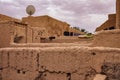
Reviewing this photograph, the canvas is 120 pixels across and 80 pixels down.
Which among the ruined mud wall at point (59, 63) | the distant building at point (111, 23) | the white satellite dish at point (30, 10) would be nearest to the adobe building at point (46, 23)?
the white satellite dish at point (30, 10)

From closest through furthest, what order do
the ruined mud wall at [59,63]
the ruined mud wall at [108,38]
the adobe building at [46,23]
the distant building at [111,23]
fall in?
the ruined mud wall at [59,63] → the ruined mud wall at [108,38] → the distant building at [111,23] → the adobe building at [46,23]

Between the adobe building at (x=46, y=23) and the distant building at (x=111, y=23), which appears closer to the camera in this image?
the distant building at (x=111, y=23)

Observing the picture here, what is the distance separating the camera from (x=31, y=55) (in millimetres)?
5496

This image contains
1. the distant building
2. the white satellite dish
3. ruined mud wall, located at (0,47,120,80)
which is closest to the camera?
ruined mud wall, located at (0,47,120,80)

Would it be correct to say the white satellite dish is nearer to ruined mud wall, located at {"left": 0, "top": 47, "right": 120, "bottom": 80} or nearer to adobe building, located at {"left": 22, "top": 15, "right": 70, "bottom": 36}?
adobe building, located at {"left": 22, "top": 15, "right": 70, "bottom": 36}

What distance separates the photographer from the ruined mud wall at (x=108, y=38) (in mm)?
5770

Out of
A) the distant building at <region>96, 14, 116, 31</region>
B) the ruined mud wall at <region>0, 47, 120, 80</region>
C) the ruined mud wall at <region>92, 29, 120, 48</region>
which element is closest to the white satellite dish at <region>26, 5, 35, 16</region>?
the distant building at <region>96, 14, 116, 31</region>

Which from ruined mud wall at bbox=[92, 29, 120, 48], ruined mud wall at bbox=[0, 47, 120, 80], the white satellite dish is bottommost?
ruined mud wall at bbox=[0, 47, 120, 80]

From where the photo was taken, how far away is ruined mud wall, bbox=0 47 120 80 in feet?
13.6

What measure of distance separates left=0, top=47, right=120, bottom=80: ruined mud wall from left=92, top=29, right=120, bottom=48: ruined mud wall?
1470 mm

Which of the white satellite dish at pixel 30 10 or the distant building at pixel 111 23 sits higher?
the white satellite dish at pixel 30 10

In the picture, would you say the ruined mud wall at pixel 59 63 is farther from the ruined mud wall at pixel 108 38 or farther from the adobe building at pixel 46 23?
the adobe building at pixel 46 23

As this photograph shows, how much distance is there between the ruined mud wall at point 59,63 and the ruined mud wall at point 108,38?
147 cm

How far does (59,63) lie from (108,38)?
6.15 feet
